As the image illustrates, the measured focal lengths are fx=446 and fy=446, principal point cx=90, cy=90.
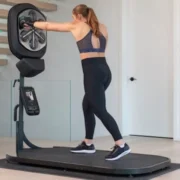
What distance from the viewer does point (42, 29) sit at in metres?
4.55

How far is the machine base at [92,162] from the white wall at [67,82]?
7.04 feet

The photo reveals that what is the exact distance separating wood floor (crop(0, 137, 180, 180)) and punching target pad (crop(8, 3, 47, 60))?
4.03 feet

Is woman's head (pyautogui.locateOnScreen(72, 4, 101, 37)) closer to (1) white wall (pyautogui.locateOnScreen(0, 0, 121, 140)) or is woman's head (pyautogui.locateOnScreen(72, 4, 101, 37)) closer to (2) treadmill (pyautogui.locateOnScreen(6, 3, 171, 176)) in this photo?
(2) treadmill (pyautogui.locateOnScreen(6, 3, 171, 176))

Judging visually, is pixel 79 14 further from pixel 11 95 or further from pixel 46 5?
pixel 11 95

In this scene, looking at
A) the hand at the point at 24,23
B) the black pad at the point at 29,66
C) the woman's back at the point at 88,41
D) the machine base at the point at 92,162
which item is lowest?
the machine base at the point at 92,162

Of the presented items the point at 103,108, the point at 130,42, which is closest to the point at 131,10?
the point at 130,42

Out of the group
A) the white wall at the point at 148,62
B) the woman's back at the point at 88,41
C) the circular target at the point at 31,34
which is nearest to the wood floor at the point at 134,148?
the white wall at the point at 148,62

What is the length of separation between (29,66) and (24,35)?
1.07 feet

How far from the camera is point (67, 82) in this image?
6.80 m

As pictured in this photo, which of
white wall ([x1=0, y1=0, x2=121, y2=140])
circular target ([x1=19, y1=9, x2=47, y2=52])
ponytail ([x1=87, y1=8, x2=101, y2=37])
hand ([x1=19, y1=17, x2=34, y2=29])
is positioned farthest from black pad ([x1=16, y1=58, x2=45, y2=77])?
white wall ([x1=0, y1=0, x2=121, y2=140])

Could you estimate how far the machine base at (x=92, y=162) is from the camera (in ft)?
12.8

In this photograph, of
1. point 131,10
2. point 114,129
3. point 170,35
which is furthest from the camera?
point 131,10

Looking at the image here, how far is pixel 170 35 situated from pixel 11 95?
108 inches

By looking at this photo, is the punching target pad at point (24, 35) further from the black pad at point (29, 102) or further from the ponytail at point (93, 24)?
the ponytail at point (93, 24)
